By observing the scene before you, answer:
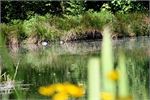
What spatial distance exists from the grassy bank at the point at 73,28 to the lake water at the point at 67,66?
59cm

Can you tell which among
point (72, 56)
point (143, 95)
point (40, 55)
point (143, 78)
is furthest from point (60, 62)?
point (143, 95)

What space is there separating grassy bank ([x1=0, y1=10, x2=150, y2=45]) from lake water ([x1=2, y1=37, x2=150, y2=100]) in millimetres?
592

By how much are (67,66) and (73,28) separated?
176 inches

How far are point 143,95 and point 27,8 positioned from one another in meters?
11.5

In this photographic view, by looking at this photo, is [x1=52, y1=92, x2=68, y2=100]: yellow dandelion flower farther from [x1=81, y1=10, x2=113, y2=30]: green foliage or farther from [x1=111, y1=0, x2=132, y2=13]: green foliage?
[x1=111, y1=0, x2=132, y2=13]: green foliage

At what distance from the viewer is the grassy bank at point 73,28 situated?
12156mm

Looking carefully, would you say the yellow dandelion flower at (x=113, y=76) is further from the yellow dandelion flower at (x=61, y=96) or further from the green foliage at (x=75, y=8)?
the green foliage at (x=75, y=8)

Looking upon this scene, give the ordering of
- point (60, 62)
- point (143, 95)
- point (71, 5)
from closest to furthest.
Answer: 1. point (143, 95)
2. point (60, 62)
3. point (71, 5)

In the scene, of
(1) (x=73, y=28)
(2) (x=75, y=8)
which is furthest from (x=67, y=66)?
(2) (x=75, y=8)

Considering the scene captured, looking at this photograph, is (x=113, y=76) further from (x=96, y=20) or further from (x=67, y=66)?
(x=96, y=20)

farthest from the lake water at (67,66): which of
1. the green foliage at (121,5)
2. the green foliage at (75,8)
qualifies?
the green foliage at (121,5)

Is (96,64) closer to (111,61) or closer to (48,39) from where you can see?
(111,61)

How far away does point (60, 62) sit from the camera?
846cm

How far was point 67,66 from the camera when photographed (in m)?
7.94
